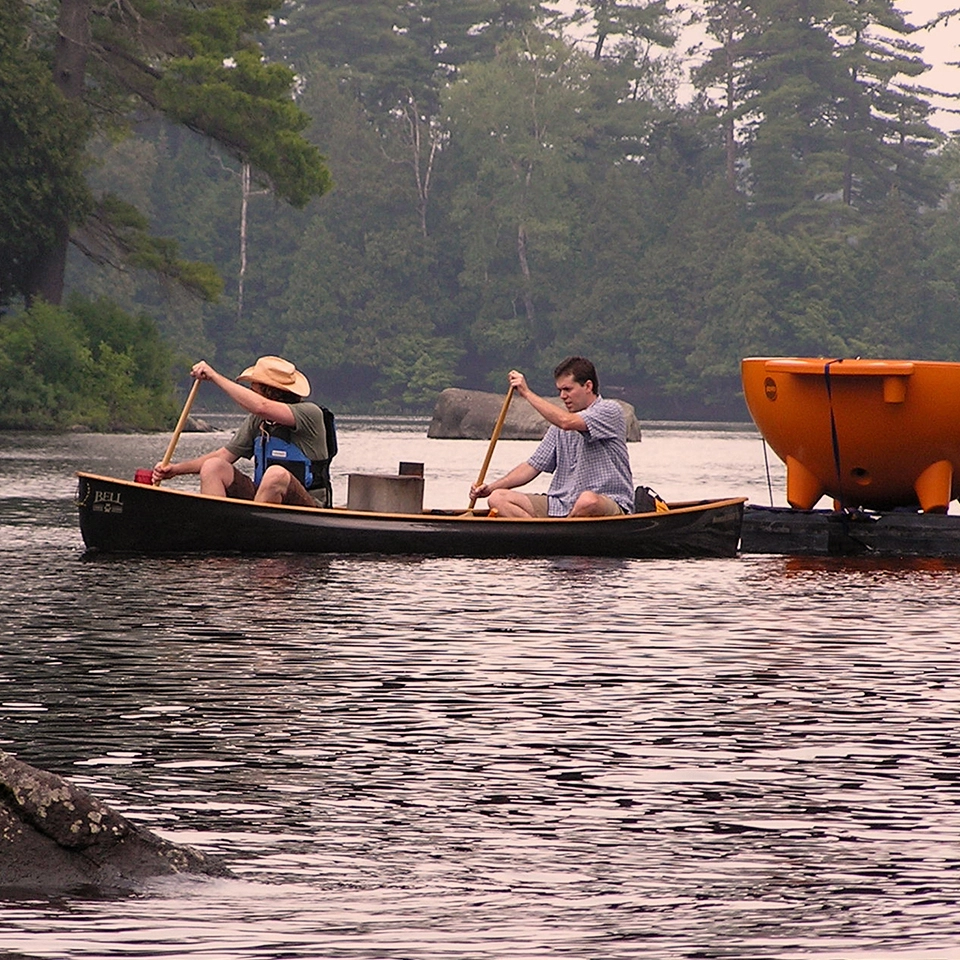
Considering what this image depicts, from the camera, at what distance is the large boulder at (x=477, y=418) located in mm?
50188

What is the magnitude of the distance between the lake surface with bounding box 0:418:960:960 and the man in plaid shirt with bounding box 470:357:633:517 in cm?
132

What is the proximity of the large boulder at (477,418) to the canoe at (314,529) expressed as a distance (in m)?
34.7

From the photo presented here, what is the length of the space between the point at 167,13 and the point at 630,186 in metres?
47.7

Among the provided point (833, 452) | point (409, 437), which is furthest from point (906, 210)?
point (833, 452)

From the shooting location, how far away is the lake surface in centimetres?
487

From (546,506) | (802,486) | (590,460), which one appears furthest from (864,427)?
(546,506)

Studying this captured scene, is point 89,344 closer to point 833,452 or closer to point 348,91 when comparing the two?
point 833,452

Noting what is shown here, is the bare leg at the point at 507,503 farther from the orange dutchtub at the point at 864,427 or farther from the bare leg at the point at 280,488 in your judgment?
the orange dutchtub at the point at 864,427

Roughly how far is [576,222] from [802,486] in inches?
2968

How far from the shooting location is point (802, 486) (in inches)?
685

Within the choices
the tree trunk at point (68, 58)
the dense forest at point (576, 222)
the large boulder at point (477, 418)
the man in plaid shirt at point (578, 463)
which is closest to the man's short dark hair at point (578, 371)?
the man in plaid shirt at point (578, 463)

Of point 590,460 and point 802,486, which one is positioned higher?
point 590,460

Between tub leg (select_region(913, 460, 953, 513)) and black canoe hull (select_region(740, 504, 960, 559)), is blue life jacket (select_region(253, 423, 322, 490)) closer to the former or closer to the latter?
black canoe hull (select_region(740, 504, 960, 559))

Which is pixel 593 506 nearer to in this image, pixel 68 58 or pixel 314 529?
pixel 314 529
